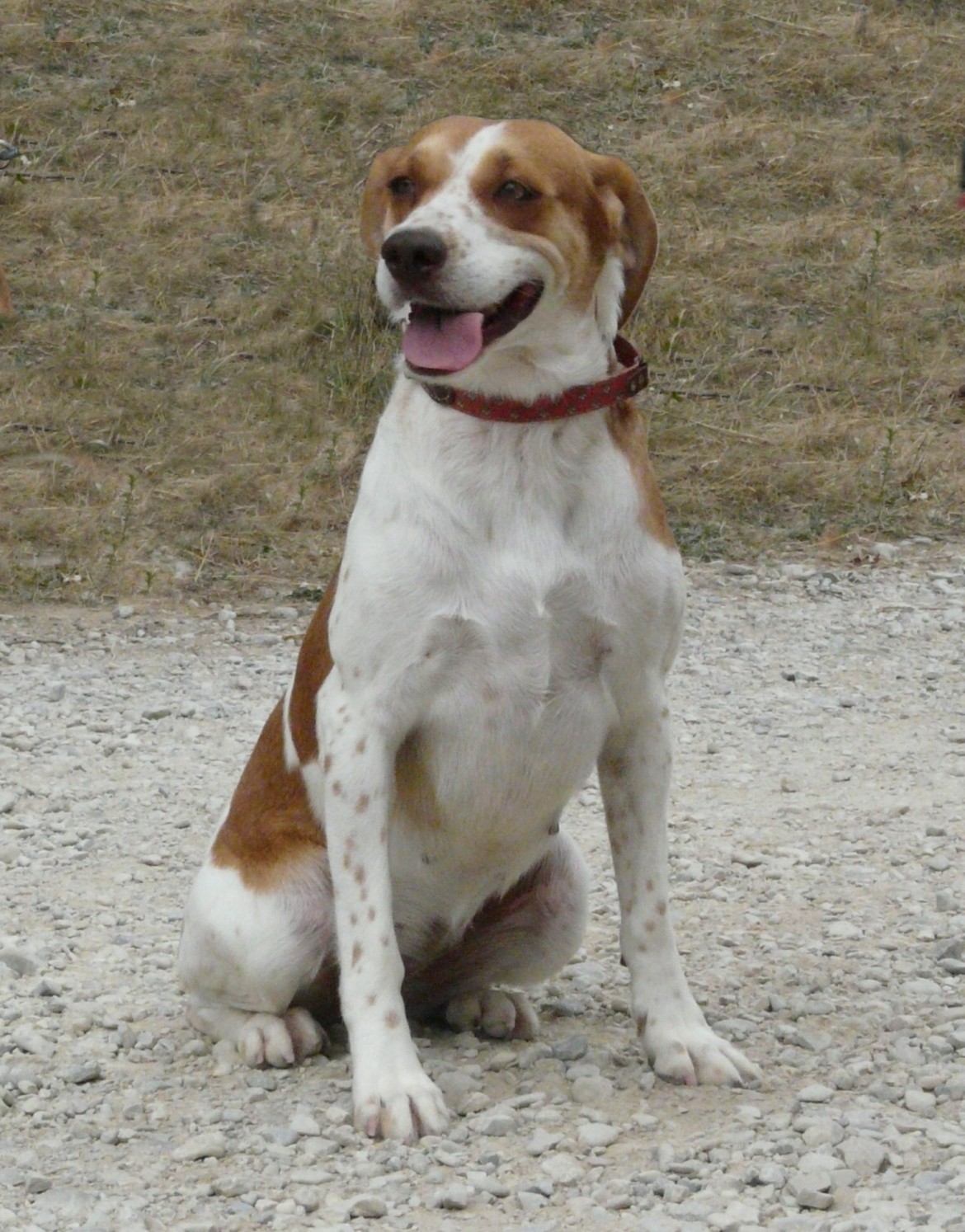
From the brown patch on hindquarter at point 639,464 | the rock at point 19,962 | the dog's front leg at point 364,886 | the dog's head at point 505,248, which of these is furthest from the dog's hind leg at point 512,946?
the dog's head at point 505,248

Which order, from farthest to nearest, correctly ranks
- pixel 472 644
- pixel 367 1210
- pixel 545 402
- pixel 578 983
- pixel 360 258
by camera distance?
pixel 360 258
pixel 578 983
pixel 545 402
pixel 472 644
pixel 367 1210

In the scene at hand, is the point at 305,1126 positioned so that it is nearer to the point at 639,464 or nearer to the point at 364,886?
the point at 364,886

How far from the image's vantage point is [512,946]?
3787 mm

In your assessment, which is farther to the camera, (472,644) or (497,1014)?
(497,1014)

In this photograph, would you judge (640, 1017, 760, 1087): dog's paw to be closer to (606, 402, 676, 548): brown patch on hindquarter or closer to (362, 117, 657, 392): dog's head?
(606, 402, 676, 548): brown patch on hindquarter

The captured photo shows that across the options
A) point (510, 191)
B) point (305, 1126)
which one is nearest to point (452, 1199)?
point (305, 1126)

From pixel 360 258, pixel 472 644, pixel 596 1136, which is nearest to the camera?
pixel 596 1136

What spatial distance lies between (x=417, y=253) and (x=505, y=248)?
17cm

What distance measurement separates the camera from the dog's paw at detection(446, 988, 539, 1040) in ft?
12.1

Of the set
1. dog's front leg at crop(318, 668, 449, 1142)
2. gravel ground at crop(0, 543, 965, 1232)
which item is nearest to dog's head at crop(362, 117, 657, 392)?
dog's front leg at crop(318, 668, 449, 1142)

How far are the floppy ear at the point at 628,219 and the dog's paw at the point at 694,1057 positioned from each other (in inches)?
53.9

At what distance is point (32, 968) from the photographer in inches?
161

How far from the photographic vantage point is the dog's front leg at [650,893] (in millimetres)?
3451

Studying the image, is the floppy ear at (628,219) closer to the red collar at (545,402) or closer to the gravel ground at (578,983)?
the red collar at (545,402)
